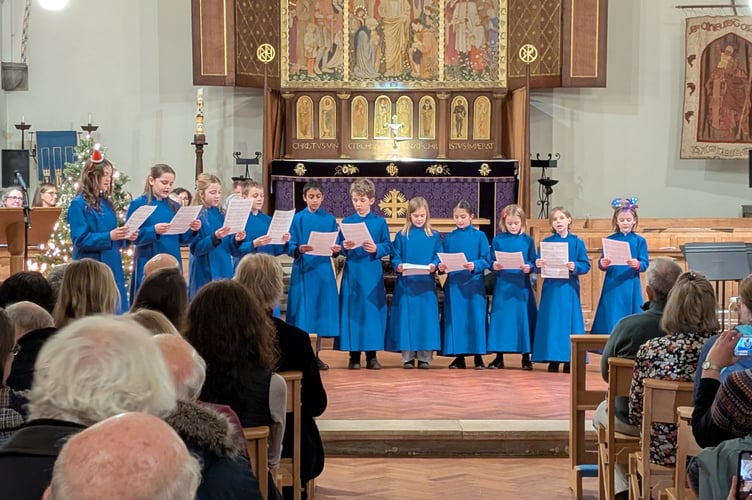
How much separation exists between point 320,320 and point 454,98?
5977 millimetres

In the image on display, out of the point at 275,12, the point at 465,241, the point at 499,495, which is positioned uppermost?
the point at 275,12

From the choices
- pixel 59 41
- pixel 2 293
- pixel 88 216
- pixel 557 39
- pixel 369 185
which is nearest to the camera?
pixel 2 293

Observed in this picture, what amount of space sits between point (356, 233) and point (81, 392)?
6445 mm

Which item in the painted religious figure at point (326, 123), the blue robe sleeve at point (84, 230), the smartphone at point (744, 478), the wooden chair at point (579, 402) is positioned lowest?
the wooden chair at point (579, 402)

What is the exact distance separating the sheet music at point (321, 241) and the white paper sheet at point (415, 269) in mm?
613

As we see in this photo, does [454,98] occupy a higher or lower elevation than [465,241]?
higher

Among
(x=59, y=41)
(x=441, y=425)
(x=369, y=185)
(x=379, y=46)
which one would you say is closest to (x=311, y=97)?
(x=379, y=46)

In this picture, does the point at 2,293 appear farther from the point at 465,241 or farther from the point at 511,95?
the point at 511,95

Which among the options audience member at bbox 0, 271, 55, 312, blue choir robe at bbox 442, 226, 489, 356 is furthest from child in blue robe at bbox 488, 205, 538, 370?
audience member at bbox 0, 271, 55, 312

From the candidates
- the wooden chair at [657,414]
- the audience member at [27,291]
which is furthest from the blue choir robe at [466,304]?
the audience member at [27,291]

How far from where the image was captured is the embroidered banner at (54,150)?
46.2 ft

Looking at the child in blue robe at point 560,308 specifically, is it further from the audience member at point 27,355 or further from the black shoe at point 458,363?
the audience member at point 27,355

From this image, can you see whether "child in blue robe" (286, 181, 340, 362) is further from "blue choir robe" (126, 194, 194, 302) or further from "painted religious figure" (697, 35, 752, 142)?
"painted religious figure" (697, 35, 752, 142)

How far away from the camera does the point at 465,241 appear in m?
8.91
